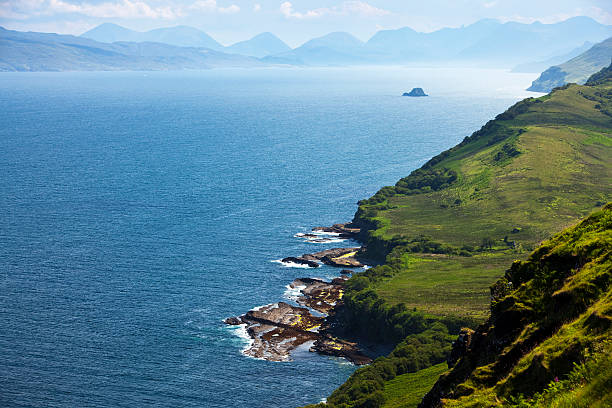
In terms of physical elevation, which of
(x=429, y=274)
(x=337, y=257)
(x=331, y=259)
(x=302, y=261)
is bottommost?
(x=337, y=257)

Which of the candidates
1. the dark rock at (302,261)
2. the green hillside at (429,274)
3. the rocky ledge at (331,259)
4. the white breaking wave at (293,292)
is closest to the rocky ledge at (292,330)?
the white breaking wave at (293,292)

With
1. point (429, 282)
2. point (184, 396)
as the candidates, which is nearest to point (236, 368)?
point (184, 396)

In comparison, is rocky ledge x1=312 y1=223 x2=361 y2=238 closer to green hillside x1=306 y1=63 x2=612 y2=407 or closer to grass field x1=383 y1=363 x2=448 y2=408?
green hillside x1=306 y1=63 x2=612 y2=407

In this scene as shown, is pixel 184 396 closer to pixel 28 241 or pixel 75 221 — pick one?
pixel 28 241

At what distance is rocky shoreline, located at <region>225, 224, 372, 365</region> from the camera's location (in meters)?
115

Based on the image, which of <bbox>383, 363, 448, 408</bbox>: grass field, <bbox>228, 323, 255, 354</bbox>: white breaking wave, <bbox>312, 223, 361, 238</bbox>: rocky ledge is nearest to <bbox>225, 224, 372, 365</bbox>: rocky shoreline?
<bbox>228, 323, 255, 354</bbox>: white breaking wave

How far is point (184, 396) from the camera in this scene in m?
97.8

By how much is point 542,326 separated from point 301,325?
3319 inches

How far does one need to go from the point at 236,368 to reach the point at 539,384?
247 ft

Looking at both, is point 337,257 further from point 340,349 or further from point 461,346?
point 461,346

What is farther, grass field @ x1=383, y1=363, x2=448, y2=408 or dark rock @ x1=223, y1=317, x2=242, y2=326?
dark rock @ x1=223, y1=317, x2=242, y2=326

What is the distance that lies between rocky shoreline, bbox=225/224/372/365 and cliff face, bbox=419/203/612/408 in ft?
212

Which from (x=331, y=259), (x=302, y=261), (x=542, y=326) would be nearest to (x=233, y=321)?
(x=302, y=261)

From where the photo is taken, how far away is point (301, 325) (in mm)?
124688
